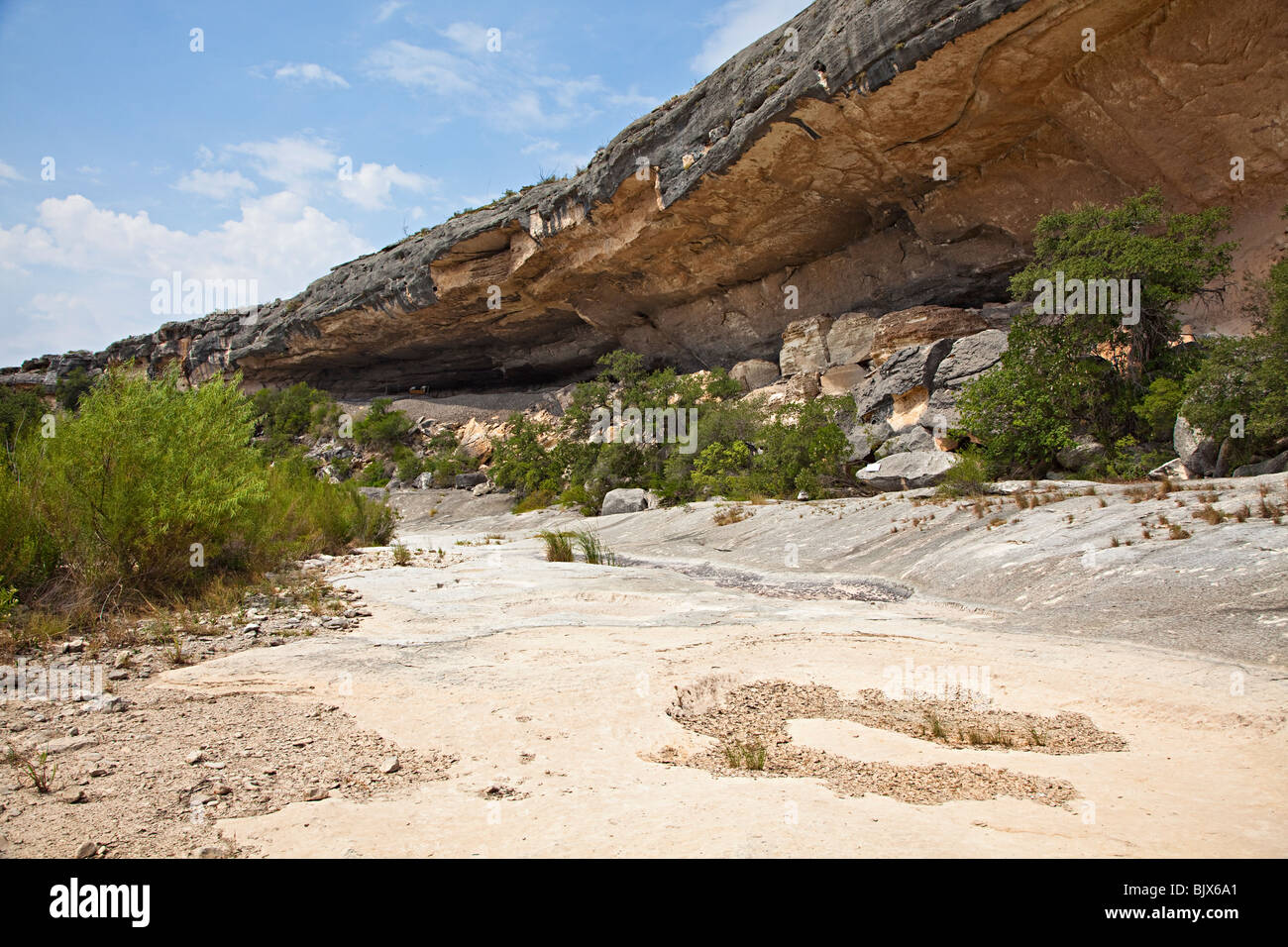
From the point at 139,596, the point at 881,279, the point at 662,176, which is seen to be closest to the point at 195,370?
the point at 662,176

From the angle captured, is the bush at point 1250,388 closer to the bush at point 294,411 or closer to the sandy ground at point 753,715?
the sandy ground at point 753,715

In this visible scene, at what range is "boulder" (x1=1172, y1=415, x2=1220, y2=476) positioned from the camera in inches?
450

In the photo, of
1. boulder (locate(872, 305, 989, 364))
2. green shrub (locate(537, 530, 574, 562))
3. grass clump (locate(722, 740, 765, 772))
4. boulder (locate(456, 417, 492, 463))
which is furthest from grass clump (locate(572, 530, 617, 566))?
boulder (locate(456, 417, 492, 463))

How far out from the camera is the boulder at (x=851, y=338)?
23.7 metres

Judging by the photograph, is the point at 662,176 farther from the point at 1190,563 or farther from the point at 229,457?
the point at 1190,563

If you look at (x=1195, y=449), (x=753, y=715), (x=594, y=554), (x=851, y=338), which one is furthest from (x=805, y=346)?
(x=753, y=715)

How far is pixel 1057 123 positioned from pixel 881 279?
24.3ft

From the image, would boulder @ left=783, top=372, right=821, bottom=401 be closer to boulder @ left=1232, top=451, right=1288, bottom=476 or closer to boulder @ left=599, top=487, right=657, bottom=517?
boulder @ left=599, top=487, right=657, bottom=517

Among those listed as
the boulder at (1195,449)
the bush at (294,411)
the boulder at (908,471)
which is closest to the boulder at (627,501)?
the boulder at (908,471)

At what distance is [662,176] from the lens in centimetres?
2275

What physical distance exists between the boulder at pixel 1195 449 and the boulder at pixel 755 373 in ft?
50.9

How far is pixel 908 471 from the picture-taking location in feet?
52.7

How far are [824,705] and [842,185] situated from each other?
66.1 ft

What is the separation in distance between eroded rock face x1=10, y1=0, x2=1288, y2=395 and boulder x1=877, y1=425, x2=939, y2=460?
559 cm
